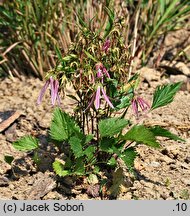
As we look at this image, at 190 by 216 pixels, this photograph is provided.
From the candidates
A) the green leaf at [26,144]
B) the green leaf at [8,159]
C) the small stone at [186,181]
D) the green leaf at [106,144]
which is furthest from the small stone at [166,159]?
the green leaf at [8,159]

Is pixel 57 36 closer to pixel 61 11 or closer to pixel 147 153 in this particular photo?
pixel 61 11

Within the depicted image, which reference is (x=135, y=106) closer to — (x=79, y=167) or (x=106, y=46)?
(x=106, y=46)

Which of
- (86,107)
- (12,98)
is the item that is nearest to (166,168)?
(86,107)

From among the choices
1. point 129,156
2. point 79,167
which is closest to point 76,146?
point 79,167

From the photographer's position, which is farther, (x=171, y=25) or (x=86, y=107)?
(x=171, y=25)

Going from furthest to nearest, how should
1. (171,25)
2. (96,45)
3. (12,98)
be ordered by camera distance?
(171,25) < (12,98) < (96,45)

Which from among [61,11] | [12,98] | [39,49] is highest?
[61,11]
